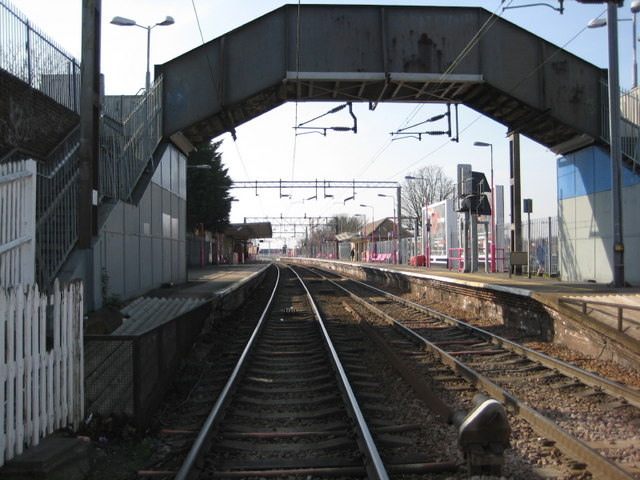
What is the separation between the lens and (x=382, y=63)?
15328mm

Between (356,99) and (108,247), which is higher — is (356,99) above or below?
above

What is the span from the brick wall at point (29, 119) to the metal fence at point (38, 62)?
0.20 meters

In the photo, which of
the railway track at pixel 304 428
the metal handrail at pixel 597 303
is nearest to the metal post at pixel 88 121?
the railway track at pixel 304 428

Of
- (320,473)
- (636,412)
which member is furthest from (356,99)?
(320,473)

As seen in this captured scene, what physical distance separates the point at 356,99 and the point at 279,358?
33.7ft

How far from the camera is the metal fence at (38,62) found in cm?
965

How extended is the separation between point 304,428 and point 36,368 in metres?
2.68

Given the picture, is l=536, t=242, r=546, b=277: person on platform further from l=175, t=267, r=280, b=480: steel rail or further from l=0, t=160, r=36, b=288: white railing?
l=0, t=160, r=36, b=288: white railing

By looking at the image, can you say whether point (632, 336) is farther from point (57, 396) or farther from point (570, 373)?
point (57, 396)

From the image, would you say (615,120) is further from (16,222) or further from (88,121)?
(16,222)

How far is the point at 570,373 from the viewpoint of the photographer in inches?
280

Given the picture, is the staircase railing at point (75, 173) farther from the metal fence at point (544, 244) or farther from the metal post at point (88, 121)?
the metal fence at point (544, 244)

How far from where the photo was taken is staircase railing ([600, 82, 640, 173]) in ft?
46.9

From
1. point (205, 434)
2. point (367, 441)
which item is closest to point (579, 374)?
point (367, 441)
